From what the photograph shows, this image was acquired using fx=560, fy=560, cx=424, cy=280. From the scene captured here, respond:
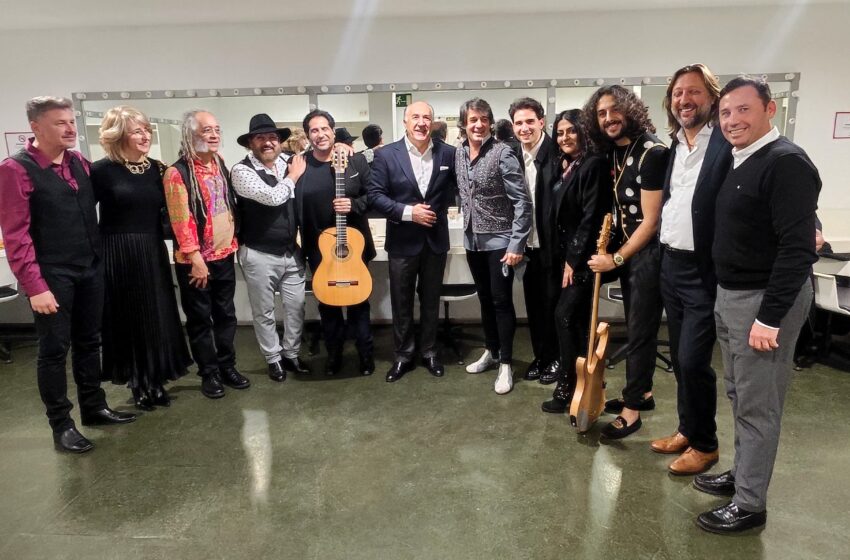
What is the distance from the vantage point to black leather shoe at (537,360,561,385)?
3361 millimetres

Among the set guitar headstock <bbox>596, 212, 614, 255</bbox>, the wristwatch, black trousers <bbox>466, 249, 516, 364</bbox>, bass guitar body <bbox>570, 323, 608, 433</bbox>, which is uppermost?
guitar headstock <bbox>596, 212, 614, 255</bbox>

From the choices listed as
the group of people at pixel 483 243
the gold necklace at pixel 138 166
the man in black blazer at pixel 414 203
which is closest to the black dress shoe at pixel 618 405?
the group of people at pixel 483 243

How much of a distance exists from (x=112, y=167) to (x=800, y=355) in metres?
4.20

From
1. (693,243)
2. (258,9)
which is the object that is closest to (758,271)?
(693,243)

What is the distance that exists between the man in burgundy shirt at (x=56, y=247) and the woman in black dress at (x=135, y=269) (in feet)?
0.41

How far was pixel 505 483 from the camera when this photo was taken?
2.35 metres

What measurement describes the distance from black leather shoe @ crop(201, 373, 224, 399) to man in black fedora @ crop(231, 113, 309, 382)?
1.09ft

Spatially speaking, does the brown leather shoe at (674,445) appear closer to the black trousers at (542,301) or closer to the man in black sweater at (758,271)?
the man in black sweater at (758,271)

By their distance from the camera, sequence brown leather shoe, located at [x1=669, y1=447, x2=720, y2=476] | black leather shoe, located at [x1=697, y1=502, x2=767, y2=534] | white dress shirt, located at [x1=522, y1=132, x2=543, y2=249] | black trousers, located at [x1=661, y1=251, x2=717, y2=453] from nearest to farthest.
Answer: black leather shoe, located at [x1=697, y1=502, x2=767, y2=534] < black trousers, located at [x1=661, y1=251, x2=717, y2=453] < brown leather shoe, located at [x1=669, y1=447, x2=720, y2=476] < white dress shirt, located at [x1=522, y1=132, x2=543, y2=249]

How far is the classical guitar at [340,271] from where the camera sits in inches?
129

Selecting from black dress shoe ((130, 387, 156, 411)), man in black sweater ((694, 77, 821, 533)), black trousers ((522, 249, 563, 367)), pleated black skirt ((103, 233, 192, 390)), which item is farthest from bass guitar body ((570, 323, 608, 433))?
black dress shoe ((130, 387, 156, 411))

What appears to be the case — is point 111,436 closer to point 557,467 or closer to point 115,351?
point 115,351

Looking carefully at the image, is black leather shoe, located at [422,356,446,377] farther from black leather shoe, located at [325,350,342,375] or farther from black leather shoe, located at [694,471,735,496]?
black leather shoe, located at [694,471,735,496]

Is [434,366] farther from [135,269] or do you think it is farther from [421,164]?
[135,269]
